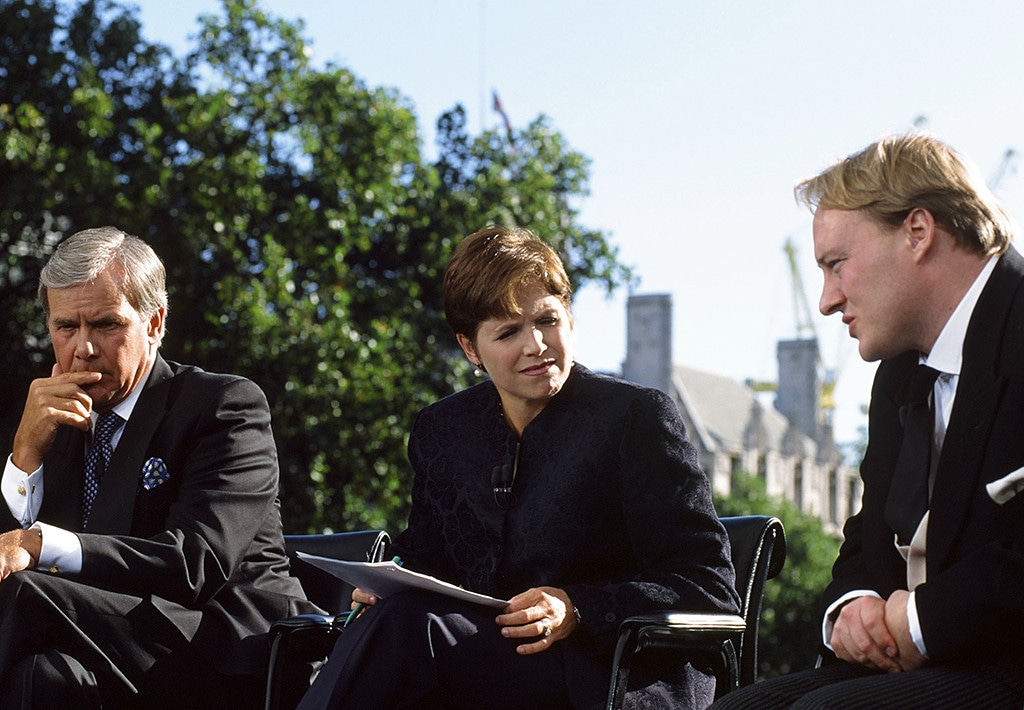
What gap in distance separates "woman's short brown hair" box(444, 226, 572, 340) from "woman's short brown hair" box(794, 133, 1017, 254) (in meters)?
0.93

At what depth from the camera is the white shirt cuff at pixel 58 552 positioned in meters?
3.24

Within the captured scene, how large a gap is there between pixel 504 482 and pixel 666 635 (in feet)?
2.13

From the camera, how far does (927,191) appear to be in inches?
101

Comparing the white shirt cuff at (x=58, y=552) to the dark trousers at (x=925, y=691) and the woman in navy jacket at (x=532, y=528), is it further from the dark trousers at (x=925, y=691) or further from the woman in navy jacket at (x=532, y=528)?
the dark trousers at (x=925, y=691)

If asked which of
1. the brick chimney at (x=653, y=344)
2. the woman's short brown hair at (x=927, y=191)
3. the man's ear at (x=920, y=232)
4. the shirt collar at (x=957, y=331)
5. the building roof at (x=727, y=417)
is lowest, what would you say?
the building roof at (x=727, y=417)

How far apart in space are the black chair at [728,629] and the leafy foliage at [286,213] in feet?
34.2

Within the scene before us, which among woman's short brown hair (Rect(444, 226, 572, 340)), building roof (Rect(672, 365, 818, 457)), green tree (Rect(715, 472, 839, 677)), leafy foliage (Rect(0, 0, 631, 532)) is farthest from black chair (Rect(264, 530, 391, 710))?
building roof (Rect(672, 365, 818, 457))

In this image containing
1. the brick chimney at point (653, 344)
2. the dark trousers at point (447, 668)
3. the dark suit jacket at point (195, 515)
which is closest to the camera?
the dark trousers at point (447, 668)

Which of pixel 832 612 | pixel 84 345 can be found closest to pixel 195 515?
pixel 84 345

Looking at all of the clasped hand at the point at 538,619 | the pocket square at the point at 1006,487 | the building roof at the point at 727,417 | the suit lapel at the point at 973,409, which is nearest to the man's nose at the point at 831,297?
the suit lapel at the point at 973,409

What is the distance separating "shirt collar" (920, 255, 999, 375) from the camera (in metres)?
2.60

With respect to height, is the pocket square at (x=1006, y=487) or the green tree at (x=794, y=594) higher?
the pocket square at (x=1006, y=487)

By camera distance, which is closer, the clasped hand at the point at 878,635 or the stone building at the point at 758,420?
the clasped hand at the point at 878,635

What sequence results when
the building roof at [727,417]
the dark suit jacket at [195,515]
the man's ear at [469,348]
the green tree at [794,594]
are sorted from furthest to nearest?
the building roof at [727,417] → the green tree at [794,594] → the man's ear at [469,348] → the dark suit jacket at [195,515]
